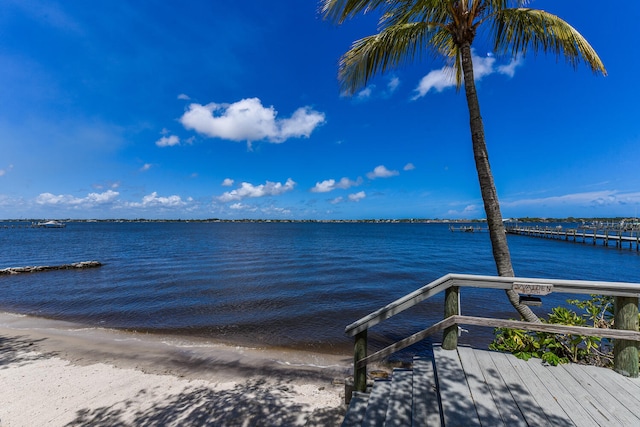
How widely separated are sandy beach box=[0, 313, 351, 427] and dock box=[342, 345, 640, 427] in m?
1.75

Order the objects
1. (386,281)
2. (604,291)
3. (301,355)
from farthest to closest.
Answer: (386,281) → (301,355) → (604,291)

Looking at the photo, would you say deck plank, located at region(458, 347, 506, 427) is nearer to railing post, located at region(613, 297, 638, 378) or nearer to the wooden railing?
the wooden railing

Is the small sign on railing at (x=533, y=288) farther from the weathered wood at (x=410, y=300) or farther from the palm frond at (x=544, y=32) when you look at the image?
the palm frond at (x=544, y=32)

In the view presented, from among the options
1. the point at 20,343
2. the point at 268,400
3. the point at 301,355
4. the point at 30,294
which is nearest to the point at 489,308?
the point at 301,355

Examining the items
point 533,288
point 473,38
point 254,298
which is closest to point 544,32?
point 473,38

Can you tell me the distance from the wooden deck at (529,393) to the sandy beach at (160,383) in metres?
2.38

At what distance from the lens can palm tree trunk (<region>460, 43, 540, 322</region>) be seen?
4.58m

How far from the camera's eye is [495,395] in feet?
10.1

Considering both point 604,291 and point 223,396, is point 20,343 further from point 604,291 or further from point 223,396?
point 604,291

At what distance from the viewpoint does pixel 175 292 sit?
15.7 m

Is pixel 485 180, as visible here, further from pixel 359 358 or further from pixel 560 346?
pixel 359 358

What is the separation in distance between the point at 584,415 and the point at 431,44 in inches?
257

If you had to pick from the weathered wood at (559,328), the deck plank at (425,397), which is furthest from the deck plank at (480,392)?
the weathered wood at (559,328)

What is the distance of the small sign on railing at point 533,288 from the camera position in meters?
3.46
